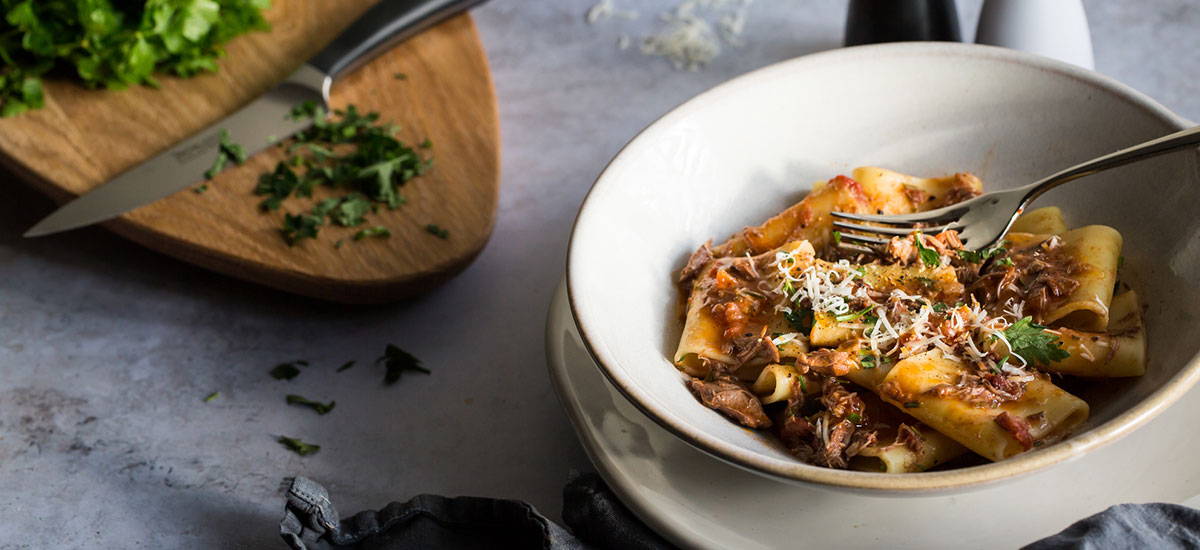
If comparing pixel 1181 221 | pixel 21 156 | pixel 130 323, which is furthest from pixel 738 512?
pixel 21 156

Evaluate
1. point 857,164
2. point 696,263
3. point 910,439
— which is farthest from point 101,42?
point 910,439

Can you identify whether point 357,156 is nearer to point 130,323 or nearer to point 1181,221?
point 130,323

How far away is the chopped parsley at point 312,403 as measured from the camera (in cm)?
287

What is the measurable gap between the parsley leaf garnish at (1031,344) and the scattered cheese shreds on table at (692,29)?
195 centimetres

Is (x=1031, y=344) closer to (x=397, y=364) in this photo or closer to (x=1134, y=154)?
(x=1134, y=154)

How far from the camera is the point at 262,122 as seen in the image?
11.3 ft

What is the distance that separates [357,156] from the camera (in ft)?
11.0

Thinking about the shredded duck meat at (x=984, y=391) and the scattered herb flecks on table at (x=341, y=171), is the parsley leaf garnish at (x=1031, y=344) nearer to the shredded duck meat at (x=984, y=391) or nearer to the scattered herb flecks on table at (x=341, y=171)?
the shredded duck meat at (x=984, y=391)

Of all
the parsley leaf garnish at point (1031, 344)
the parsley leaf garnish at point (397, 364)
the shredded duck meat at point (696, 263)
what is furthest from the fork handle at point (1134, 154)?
the parsley leaf garnish at point (397, 364)

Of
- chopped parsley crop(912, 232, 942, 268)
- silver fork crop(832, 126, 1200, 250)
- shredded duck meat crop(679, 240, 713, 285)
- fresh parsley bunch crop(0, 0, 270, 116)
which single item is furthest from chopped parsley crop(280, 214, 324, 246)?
chopped parsley crop(912, 232, 942, 268)

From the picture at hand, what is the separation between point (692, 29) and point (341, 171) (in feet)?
4.82

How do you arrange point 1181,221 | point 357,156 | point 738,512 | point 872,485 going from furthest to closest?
point 357,156, point 1181,221, point 738,512, point 872,485

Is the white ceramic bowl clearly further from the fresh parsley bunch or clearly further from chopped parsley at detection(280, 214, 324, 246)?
the fresh parsley bunch

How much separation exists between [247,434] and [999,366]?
1.90 m
